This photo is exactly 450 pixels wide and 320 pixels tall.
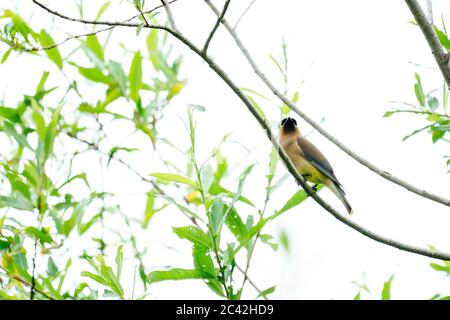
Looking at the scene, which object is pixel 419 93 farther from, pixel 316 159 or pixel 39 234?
pixel 316 159

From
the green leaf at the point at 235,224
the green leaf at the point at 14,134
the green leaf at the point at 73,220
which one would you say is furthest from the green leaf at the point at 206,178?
the green leaf at the point at 14,134

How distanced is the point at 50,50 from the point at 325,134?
1678mm

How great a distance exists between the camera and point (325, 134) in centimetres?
370

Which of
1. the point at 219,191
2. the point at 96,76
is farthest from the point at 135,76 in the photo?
the point at 219,191

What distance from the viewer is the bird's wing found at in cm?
630

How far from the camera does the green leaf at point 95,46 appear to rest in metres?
4.54

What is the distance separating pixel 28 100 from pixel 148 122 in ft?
2.12

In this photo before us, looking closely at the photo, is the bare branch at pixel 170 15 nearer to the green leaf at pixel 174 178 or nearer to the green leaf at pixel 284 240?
the green leaf at pixel 174 178

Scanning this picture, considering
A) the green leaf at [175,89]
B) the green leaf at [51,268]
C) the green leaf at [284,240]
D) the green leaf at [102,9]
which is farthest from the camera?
the green leaf at [175,89]

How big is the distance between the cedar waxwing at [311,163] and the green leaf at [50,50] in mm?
2086

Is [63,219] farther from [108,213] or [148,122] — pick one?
[148,122]

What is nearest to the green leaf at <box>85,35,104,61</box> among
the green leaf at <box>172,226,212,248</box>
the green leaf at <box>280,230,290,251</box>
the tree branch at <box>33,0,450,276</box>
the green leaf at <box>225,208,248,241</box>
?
the tree branch at <box>33,0,450,276</box>
